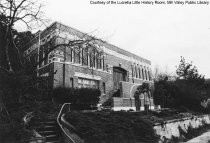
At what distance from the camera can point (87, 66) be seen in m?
15.8

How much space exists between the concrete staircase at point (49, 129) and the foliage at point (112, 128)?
80 centimetres

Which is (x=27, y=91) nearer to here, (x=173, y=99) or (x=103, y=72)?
(x=103, y=72)

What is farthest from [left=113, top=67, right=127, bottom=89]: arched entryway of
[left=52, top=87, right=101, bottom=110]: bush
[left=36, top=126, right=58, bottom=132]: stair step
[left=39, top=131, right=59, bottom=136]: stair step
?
[left=39, top=131, right=59, bottom=136]: stair step

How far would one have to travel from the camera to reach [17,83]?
11352 mm

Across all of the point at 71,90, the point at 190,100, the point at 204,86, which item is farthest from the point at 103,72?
the point at 204,86

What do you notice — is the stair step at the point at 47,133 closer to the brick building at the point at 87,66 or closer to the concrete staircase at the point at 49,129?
the concrete staircase at the point at 49,129

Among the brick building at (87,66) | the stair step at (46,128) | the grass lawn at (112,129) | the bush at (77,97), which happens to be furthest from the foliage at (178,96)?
the stair step at (46,128)

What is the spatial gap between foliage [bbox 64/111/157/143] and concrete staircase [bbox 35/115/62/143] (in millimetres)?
801

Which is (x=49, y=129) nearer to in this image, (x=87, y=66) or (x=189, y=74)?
(x=87, y=66)

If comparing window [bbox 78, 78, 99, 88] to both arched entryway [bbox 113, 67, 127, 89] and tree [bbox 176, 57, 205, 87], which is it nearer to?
arched entryway [bbox 113, 67, 127, 89]

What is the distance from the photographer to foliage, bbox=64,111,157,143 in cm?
865

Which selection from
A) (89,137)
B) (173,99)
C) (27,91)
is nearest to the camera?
(89,137)

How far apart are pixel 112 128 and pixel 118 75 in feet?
64.3

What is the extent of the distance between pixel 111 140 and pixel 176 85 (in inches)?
1006
